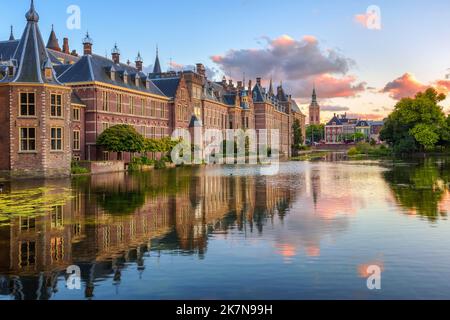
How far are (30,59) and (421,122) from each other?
73.2m

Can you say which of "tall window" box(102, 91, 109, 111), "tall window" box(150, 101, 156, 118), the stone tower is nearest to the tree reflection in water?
the stone tower

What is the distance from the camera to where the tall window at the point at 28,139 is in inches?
1603

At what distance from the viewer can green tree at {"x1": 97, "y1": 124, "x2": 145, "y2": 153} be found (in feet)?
168

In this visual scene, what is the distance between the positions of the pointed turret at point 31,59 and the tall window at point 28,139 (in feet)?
13.7

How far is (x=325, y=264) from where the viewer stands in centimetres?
1153

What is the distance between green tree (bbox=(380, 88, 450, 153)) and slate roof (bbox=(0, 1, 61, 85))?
226 feet

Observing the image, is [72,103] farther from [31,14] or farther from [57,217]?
[57,217]

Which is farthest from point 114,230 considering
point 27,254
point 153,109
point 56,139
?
point 153,109

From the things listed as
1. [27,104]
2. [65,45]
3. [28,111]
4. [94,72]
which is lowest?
[28,111]

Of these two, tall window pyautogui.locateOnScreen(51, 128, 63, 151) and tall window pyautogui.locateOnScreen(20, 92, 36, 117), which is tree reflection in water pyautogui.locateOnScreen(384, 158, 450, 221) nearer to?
tall window pyautogui.locateOnScreen(51, 128, 63, 151)

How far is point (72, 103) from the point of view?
49.8 m

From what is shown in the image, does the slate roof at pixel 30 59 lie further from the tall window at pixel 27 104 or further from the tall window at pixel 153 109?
the tall window at pixel 153 109
